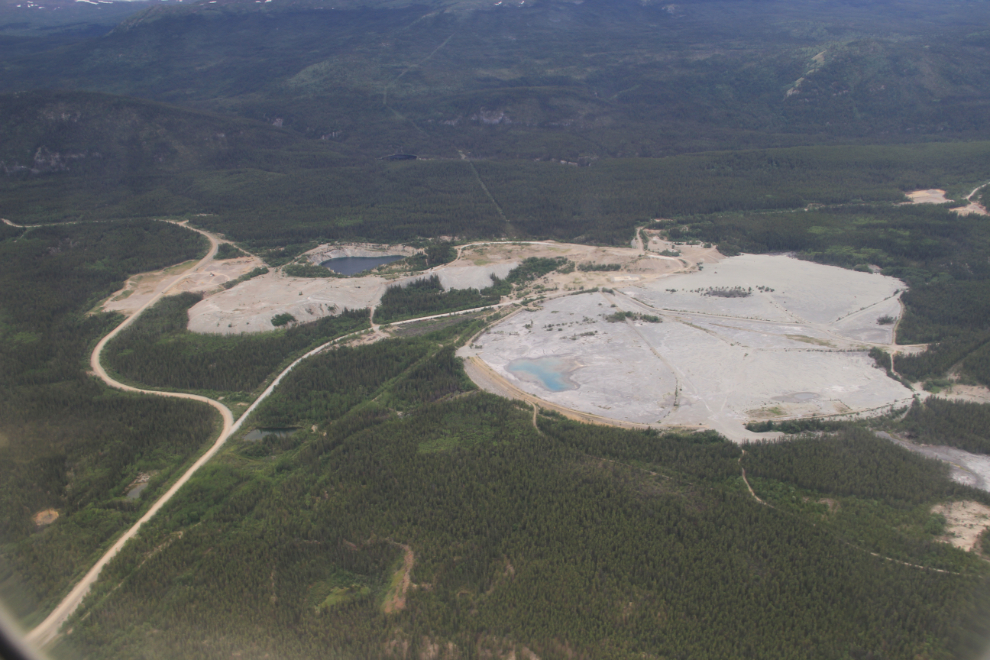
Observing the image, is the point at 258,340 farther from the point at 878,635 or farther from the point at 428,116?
the point at 428,116

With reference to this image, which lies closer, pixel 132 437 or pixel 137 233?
pixel 132 437

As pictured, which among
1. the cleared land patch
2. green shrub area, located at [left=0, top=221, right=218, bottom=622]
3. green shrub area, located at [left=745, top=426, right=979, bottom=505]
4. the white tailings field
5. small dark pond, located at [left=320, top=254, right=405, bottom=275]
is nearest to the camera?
the cleared land patch

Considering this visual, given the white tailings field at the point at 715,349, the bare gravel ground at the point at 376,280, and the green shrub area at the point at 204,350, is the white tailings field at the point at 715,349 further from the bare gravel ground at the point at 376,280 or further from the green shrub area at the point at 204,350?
the green shrub area at the point at 204,350

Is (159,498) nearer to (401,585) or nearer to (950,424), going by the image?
(401,585)

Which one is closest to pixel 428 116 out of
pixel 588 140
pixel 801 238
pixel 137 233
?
pixel 588 140

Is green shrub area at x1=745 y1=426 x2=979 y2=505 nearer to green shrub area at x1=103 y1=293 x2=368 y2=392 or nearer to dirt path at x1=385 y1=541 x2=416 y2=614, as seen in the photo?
dirt path at x1=385 y1=541 x2=416 y2=614

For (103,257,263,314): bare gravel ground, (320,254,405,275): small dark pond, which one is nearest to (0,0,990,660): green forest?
(103,257,263,314): bare gravel ground
